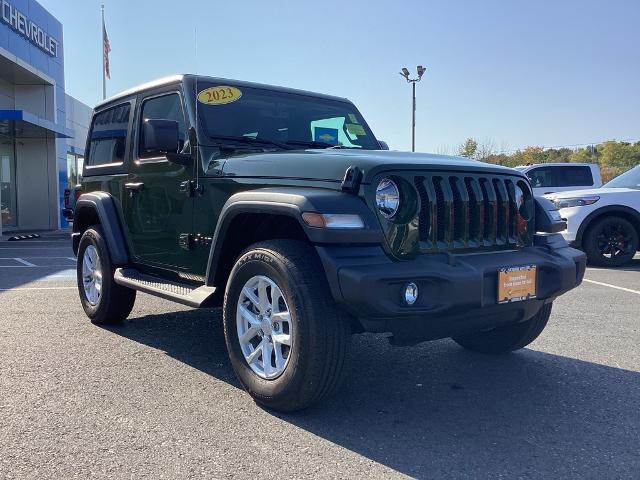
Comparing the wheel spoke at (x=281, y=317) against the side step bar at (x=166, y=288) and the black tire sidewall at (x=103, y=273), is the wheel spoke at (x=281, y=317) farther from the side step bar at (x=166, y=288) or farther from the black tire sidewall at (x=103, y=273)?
the black tire sidewall at (x=103, y=273)

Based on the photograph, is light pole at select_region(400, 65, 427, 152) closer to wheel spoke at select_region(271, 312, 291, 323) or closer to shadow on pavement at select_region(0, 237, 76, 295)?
shadow on pavement at select_region(0, 237, 76, 295)

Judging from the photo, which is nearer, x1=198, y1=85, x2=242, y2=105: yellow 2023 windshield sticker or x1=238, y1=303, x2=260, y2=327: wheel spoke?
x1=238, y1=303, x2=260, y2=327: wheel spoke

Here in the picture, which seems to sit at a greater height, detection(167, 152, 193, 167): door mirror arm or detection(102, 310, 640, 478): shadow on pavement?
detection(167, 152, 193, 167): door mirror arm

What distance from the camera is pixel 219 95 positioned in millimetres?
4297

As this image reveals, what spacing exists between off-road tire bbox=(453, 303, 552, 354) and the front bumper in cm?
72

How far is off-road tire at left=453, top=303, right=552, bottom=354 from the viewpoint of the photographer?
3.95 metres

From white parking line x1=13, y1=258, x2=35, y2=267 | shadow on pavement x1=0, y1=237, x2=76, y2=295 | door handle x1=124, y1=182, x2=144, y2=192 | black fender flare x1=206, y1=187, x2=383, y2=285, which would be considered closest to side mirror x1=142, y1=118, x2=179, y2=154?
door handle x1=124, y1=182, x2=144, y2=192

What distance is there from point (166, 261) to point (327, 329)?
1868 millimetres

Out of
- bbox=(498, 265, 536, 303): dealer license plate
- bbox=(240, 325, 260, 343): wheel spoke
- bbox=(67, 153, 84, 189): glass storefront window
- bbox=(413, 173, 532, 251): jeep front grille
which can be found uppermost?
bbox=(67, 153, 84, 189): glass storefront window

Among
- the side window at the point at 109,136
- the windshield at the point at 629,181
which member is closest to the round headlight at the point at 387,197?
the side window at the point at 109,136

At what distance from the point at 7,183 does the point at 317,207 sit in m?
20.3

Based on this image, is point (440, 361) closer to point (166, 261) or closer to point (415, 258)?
point (415, 258)

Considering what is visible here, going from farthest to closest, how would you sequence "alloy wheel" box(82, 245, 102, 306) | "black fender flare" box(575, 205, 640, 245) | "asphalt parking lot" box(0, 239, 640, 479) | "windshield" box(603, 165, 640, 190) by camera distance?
"windshield" box(603, 165, 640, 190), "black fender flare" box(575, 205, 640, 245), "alloy wheel" box(82, 245, 102, 306), "asphalt parking lot" box(0, 239, 640, 479)

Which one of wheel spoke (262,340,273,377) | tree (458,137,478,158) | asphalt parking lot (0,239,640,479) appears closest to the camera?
asphalt parking lot (0,239,640,479)
